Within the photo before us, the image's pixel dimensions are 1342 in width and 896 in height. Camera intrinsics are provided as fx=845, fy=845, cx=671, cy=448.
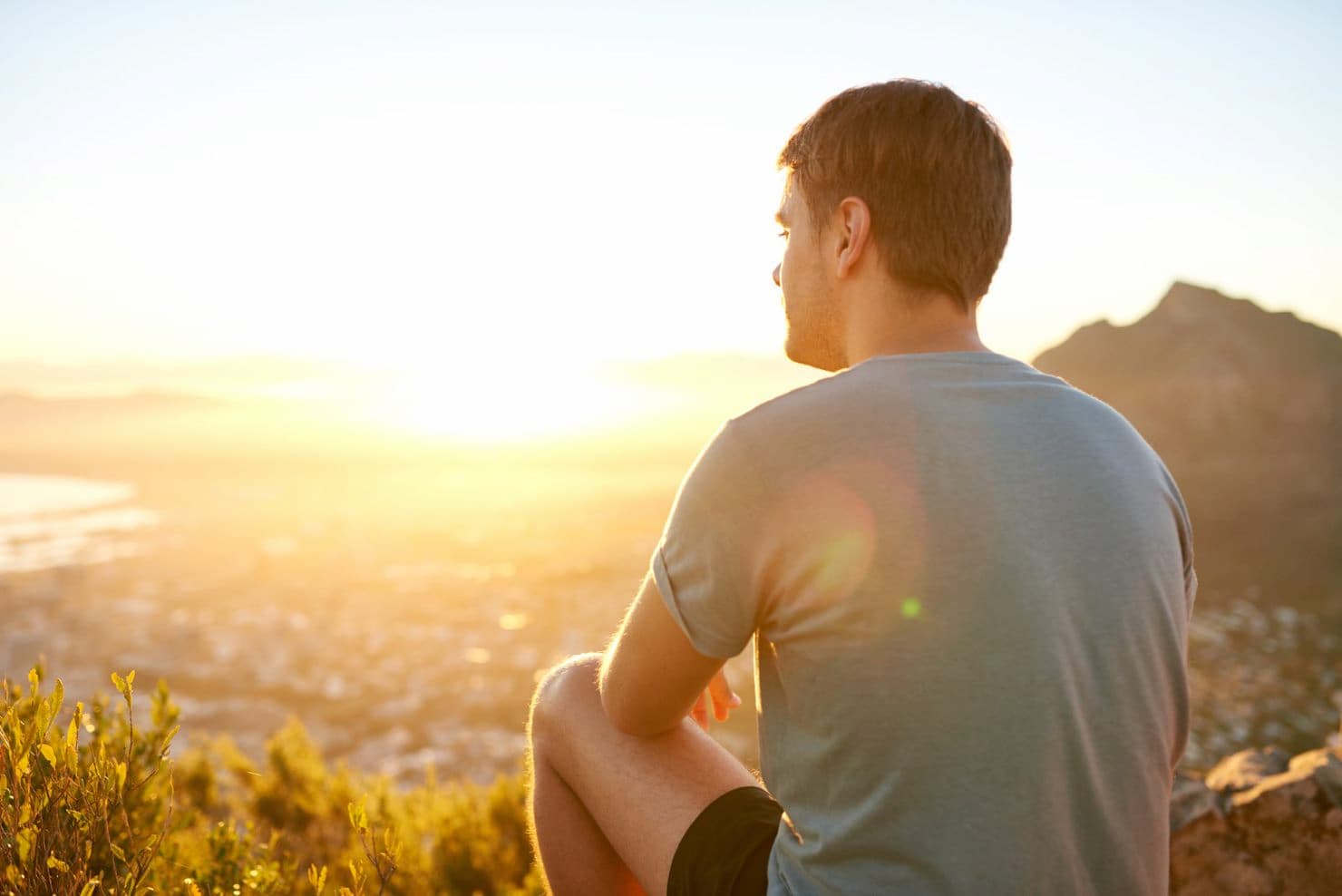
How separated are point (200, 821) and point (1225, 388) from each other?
6328 cm

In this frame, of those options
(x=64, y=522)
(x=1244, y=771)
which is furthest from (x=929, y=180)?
(x=64, y=522)

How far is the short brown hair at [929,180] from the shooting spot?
1555 millimetres

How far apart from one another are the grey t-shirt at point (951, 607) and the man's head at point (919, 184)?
241 millimetres

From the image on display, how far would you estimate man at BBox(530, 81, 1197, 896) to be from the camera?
1.27 m

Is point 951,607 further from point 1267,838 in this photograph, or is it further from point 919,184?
point 1267,838

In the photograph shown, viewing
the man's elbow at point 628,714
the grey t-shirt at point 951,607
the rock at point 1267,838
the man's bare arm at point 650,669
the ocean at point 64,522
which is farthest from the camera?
the ocean at point 64,522

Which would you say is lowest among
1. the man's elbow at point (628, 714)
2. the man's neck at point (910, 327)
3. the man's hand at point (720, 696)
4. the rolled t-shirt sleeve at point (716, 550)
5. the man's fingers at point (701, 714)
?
the man's fingers at point (701, 714)

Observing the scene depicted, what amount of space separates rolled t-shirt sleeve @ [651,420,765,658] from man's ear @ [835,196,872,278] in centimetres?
47

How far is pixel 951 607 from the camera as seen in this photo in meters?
1.27

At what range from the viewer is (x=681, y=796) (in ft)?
6.22

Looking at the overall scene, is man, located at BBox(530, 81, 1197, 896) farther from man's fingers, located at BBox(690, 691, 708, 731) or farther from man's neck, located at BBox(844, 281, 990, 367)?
man's fingers, located at BBox(690, 691, 708, 731)

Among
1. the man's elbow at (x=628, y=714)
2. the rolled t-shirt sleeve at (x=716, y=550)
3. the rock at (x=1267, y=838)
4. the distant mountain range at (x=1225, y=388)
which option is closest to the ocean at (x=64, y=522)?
the man's elbow at (x=628, y=714)

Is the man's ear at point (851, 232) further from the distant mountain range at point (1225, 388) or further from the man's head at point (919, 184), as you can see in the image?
the distant mountain range at point (1225, 388)

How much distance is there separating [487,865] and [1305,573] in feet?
81.1
